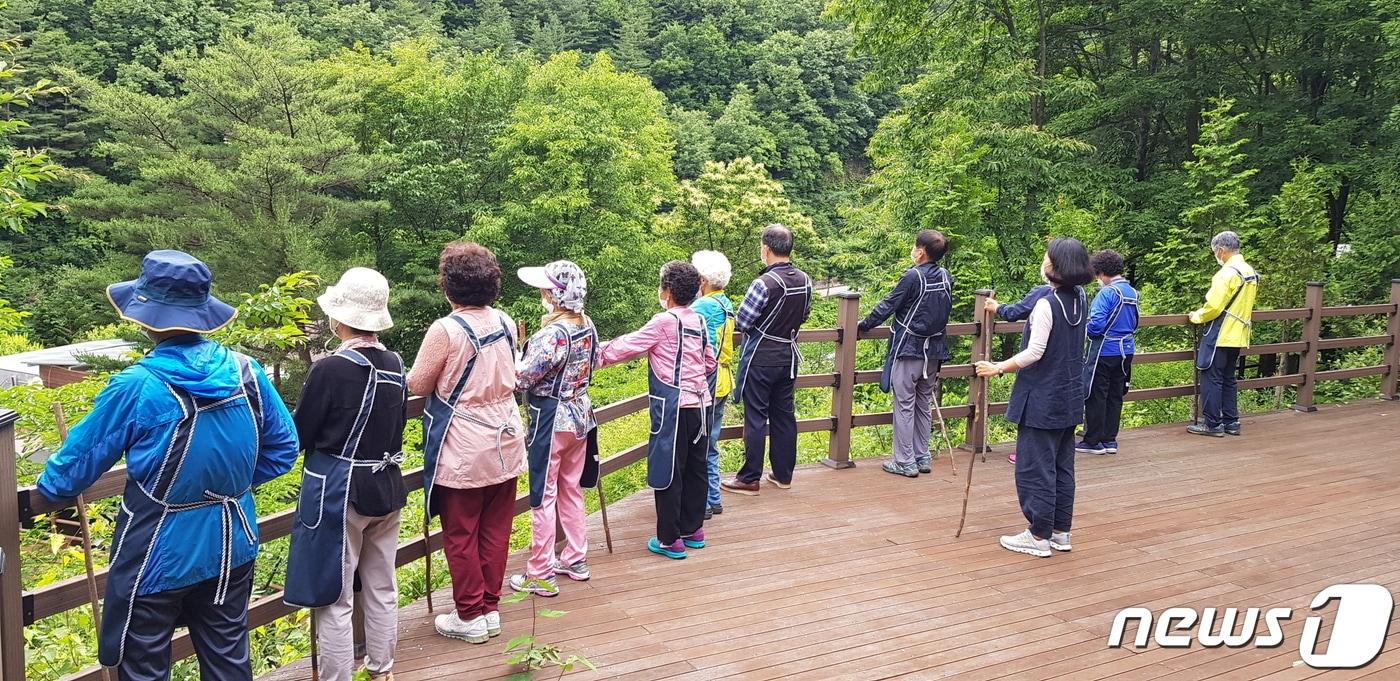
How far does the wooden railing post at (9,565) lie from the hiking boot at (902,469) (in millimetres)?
4993

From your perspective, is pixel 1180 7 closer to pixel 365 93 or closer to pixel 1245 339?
pixel 1245 339

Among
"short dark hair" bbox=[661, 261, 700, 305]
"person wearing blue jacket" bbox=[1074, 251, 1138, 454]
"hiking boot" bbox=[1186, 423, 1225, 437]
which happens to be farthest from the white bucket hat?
"hiking boot" bbox=[1186, 423, 1225, 437]

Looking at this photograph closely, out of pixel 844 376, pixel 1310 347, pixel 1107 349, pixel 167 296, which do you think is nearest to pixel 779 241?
pixel 844 376

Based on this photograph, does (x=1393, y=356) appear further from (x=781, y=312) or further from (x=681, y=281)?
(x=681, y=281)

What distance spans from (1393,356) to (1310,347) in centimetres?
153

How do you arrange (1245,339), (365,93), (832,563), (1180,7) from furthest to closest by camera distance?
1. (365,93)
2. (1180,7)
3. (1245,339)
4. (832,563)

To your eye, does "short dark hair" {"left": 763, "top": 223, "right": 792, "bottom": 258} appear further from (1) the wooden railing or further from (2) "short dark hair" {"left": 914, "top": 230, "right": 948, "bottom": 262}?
(2) "short dark hair" {"left": 914, "top": 230, "right": 948, "bottom": 262}

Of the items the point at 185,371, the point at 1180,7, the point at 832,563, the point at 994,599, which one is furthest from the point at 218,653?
the point at 1180,7

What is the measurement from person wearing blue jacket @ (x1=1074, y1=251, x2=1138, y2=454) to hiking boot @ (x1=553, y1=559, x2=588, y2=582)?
4.05m

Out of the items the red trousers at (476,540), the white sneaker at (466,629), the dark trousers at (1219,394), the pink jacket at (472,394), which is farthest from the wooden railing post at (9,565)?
the dark trousers at (1219,394)

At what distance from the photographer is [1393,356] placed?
9.41 meters

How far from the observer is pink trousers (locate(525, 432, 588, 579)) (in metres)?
4.10

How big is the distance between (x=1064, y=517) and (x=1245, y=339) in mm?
3498

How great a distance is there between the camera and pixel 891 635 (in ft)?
12.9
